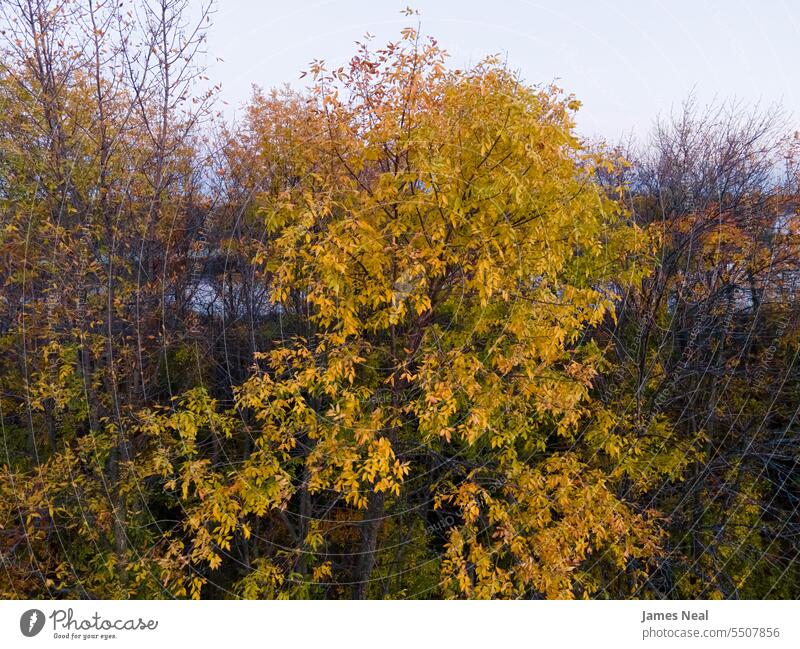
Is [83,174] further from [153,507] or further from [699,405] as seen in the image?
[699,405]

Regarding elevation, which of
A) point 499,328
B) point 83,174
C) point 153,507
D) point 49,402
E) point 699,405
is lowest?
point 153,507

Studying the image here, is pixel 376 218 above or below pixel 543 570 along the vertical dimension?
above

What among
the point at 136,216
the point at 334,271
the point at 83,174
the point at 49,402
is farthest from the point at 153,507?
the point at 334,271

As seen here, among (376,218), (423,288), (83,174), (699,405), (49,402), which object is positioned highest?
(83,174)

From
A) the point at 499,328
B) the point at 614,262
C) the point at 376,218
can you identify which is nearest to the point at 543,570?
the point at 499,328

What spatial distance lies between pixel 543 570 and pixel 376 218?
244 inches

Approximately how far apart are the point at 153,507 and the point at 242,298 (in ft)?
18.2

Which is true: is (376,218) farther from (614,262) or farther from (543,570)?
(543,570)

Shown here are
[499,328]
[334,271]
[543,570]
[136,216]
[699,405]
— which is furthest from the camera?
[699,405]

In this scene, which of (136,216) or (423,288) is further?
(136,216)

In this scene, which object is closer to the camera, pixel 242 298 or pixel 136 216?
pixel 136 216

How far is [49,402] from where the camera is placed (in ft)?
40.1

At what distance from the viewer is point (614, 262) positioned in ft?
32.1

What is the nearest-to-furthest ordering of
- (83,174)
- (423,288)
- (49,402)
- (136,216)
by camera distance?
1. (423,288)
2. (83,174)
3. (136,216)
4. (49,402)
